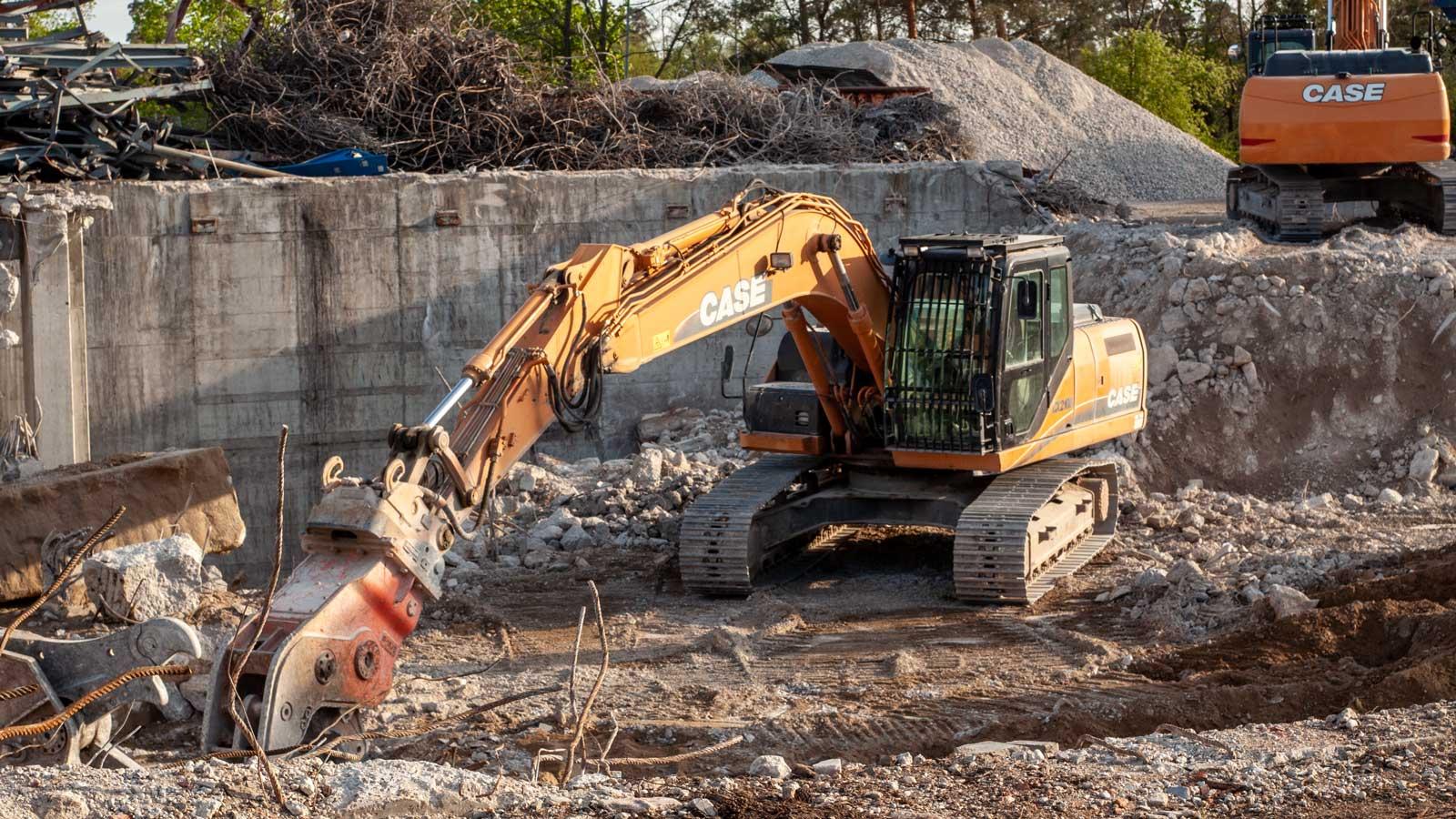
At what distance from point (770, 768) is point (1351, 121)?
11885 mm

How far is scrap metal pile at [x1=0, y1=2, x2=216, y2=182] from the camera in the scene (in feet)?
51.2

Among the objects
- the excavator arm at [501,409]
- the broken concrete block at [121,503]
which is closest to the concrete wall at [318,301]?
the broken concrete block at [121,503]

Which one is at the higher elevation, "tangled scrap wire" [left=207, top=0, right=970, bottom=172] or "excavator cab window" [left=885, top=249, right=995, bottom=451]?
"tangled scrap wire" [left=207, top=0, right=970, bottom=172]

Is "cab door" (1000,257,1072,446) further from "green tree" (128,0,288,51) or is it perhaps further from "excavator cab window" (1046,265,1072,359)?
"green tree" (128,0,288,51)

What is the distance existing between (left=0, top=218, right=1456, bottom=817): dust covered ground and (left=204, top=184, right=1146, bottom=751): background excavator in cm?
48

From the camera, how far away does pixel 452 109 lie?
60.4 feet

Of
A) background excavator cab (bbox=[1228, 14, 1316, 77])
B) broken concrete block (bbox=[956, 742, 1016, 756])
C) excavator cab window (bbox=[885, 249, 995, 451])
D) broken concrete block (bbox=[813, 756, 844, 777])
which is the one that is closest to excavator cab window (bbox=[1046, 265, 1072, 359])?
excavator cab window (bbox=[885, 249, 995, 451])

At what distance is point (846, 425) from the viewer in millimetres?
11008

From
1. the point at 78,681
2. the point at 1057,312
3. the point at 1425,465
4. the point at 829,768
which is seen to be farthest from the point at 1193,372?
the point at 78,681

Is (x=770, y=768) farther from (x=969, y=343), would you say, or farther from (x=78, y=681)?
(x=969, y=343)

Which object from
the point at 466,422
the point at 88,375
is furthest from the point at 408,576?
the point at 88,375

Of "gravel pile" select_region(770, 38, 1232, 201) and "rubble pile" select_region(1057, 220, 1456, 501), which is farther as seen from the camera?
"gravel pile" select_region(770, 38, 1232, 201)

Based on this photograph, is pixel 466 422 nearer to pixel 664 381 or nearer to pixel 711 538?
pixel 711 538

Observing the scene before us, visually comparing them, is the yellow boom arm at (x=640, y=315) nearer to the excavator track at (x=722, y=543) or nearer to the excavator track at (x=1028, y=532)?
the excavator track at (x=722, y=543)
